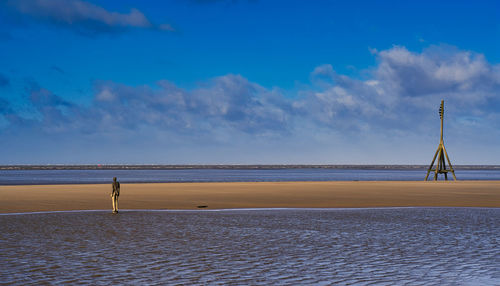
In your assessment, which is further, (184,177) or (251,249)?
(184,177)

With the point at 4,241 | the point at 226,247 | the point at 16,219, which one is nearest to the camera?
the point at 226,247

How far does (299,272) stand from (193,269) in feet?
6.98

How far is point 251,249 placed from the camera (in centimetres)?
1280

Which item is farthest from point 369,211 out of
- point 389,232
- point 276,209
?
point 389,232

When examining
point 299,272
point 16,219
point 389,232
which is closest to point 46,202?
point 16,219

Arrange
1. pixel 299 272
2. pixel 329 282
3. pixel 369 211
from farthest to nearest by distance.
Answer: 1. pixel 369 211
2. pixel 299 272
3. pixel 329 282

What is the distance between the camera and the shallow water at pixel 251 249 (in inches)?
377

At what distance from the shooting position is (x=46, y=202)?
93.0ft

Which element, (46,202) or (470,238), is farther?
(46,202)

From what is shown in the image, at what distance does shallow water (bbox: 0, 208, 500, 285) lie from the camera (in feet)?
31.4

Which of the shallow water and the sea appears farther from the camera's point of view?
the sea

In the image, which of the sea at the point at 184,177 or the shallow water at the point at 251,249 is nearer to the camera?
the shallow water at the point at 251,249

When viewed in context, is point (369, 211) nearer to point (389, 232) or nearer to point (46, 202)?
point (389, 232)

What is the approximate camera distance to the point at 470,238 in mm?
14688
